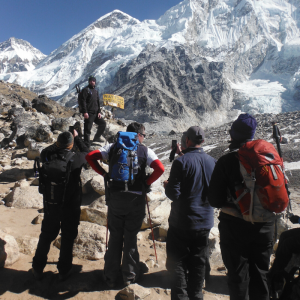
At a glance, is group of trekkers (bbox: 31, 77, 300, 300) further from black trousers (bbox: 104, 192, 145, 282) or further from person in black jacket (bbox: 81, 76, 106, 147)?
person in black jacket (bbox: 81, 76, 106, 147)

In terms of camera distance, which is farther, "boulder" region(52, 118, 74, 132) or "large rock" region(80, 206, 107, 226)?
"boulder" region(52, 118, 74, 132)

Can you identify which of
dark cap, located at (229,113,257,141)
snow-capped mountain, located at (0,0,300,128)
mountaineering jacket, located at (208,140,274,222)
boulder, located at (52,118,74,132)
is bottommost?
mountaineering jacket, located at (208,140,274,222)

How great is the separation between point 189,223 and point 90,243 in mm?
1636

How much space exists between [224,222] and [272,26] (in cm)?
11906

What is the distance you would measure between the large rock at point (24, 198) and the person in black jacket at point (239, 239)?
379cm

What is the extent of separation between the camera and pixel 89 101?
5.96m

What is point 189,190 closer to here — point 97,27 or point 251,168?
point 251,168

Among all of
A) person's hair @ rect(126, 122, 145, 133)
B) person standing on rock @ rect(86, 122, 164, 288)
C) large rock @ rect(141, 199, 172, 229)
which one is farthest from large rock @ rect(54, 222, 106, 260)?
person's hair @ rect(126, 122, 145, 133)

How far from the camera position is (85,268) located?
2.86 m

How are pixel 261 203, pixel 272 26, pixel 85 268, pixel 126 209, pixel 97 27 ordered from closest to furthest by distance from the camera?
pixel 261 203 < pixel 126 209 < pixel 85 268 < pixel 272 26 < pixel 97 27

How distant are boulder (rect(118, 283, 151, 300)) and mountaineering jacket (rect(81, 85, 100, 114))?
4.30 meters

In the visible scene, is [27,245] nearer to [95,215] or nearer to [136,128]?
[95,215]

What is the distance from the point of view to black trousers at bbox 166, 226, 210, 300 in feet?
7.06

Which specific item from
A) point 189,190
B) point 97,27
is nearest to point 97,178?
point 189,190
